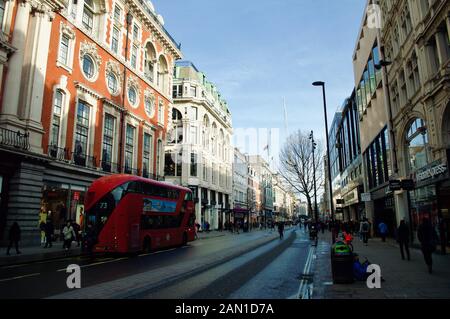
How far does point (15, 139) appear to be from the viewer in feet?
65.3

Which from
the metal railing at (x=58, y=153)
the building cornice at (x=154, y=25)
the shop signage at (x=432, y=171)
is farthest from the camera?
the building cornice at (x=154, y=25)

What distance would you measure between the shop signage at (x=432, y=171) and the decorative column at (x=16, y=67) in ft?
75.3

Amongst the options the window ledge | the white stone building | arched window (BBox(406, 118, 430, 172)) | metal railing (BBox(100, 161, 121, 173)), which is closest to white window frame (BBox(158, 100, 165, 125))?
the white stone building

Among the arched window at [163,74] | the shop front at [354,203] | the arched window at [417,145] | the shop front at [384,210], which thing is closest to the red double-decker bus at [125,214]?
the arched window at [417,145]

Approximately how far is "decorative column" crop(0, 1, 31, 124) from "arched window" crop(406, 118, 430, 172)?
23367mm

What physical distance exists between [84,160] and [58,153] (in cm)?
289

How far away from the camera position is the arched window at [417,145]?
17.9 meters

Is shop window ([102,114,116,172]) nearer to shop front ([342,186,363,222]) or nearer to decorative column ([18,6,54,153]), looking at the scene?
decorative column ([18,6,54,153])

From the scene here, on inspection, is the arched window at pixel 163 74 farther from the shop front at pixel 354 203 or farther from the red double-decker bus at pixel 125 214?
the shop front at pixel 354 203

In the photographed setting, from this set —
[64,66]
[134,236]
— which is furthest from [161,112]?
[134,236]

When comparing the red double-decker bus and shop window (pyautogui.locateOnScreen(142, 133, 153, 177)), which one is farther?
shop window (pyautogui.locateOnScreen(142, 133, 153, 177))

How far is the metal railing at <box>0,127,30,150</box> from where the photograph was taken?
19266mm
